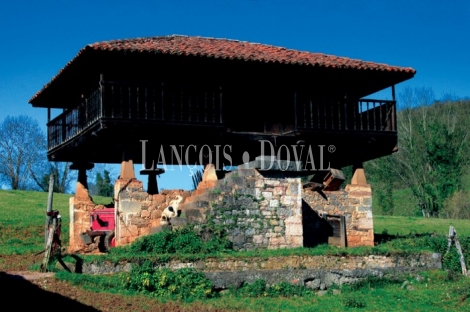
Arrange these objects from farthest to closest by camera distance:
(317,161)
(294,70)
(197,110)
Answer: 1. (317,161)
2. (294,70)
3. (197,110)

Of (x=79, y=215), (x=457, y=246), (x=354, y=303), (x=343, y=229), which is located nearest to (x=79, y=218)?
(x=79, y=215)

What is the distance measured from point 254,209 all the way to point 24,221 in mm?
11927

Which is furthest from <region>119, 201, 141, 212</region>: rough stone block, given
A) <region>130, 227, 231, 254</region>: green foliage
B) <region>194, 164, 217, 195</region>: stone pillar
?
<region>194, 164, 217, 195</region>: stone pillar

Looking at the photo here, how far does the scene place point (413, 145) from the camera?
40.0 metres

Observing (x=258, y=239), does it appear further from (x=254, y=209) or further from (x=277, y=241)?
(x=254, y=209)

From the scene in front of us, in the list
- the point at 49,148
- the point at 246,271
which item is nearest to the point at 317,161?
the point at 246,271

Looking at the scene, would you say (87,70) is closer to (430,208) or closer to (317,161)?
(317,161)

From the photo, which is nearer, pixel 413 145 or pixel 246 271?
pixel 246 271

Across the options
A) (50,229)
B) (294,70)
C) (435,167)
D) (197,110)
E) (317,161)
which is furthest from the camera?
(435,167)

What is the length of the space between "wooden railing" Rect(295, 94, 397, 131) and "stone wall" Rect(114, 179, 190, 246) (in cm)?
434

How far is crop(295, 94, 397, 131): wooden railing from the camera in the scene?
57.6 feet

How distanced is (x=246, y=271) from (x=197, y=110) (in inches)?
185

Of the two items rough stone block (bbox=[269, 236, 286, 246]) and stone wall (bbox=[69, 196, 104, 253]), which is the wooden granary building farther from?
rough stone block (bbox=[269, 236, 286, 246])

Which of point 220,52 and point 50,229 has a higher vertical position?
point 220,52
